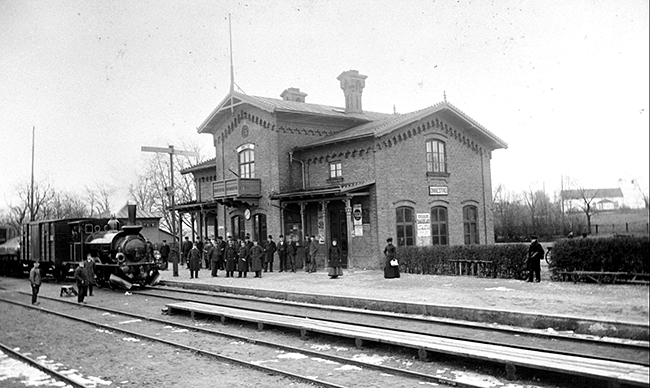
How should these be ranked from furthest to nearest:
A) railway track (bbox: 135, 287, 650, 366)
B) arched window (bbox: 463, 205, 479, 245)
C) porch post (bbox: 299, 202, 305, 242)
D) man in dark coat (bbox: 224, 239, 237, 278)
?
arched window (bbox: 463, 205, 479, 245) → porch post (bbox: 299, 202, 305, 242) → man in dark coat (bbox: 224, 239, 237, 278) → railway track (bbox: 135, 287, 650, 366)

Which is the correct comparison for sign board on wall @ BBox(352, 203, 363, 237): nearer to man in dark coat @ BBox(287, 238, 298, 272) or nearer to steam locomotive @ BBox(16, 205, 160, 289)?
man in dark coat @ BBox(287, 238, 298, 272)

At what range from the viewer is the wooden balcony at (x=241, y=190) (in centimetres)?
2666

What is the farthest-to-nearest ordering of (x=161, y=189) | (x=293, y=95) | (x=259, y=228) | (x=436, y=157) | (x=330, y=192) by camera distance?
(x=161, y=189) → (x=293, y=95) → (x=259, y=228) → (x=436, y=157) → (x=330, y=192)

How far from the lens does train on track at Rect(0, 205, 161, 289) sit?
826 inches

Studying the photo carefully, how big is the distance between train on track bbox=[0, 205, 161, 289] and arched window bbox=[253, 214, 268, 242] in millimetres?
6122

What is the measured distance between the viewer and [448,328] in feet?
36.4

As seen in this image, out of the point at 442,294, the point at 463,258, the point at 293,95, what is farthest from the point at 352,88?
the point at 442,294

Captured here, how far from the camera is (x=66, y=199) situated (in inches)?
2608

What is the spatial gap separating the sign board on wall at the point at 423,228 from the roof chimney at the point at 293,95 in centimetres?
1432

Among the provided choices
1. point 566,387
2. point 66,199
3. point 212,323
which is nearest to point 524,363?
point 566,387

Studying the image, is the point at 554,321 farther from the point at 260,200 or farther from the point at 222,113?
the point at 222,113

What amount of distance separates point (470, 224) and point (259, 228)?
10.3m

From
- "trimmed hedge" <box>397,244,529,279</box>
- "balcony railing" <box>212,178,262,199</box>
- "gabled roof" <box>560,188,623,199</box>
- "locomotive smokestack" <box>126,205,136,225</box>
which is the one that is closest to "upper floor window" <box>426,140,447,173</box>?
"trimmed hedge" <box>397,244,529,279</box>

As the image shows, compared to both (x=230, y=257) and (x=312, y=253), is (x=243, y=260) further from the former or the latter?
(x=312, y=253)
